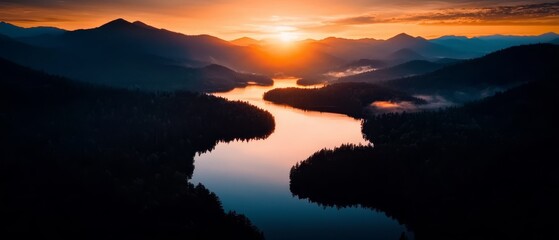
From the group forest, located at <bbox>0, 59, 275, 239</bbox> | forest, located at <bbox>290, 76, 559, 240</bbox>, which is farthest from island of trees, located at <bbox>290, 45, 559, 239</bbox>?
forest, located at <bbox>0, 59, 275, 239</bbox>

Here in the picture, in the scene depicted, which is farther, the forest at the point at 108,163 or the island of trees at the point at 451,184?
the forest at the point at 108,163

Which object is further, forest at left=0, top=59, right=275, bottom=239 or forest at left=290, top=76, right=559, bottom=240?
forest at left=0, top=59, right=275, bottom=239

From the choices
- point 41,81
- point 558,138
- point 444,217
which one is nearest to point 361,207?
point 444,217

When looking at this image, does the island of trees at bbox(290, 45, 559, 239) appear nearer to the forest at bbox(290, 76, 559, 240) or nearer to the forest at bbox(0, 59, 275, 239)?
the forest at bbox(290, 76, 559, 240)

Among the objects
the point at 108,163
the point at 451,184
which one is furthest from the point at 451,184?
the point at 108,163

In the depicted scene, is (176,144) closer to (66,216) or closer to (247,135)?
(247,135)

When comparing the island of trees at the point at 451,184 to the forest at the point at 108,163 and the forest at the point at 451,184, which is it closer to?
the forest at the point at 451,184

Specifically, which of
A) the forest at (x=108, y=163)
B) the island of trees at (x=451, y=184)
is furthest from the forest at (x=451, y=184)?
the forest at (x=108, y=163)
